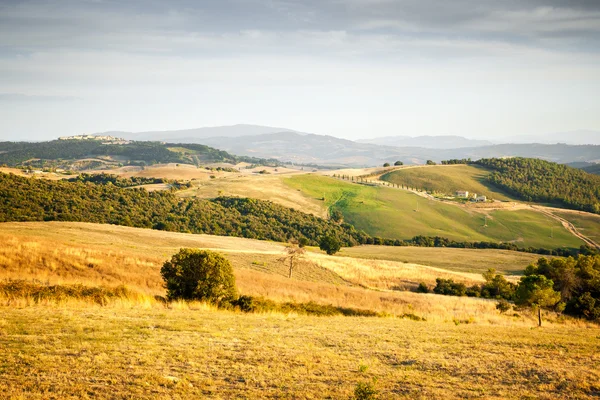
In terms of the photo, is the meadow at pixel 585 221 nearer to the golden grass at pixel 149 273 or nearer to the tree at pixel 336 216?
the tree at pixel 336 216

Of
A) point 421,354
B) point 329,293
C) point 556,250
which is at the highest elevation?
point 421,354

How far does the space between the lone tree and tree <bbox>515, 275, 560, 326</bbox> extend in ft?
74.3

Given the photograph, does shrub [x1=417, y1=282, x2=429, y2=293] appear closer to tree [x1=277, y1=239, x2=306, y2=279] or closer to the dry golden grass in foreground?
tree [x1=277, y1=239, x2=306, y2=279]

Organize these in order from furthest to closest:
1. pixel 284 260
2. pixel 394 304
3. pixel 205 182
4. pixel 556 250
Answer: pixel 205 182 → pixel 556 250 → pixel 284 260 → pixel 394 304

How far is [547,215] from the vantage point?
159m

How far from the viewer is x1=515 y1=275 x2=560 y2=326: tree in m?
31.0

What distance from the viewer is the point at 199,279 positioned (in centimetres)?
2216

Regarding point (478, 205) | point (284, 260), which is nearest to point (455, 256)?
point (284, 260)

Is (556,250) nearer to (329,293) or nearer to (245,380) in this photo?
(329,293)

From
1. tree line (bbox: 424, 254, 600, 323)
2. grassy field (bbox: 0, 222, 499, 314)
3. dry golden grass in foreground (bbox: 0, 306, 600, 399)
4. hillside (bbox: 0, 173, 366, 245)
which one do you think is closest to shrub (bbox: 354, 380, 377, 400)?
dry golden grass in foreground (bbox: 0, 306, 600, 399)

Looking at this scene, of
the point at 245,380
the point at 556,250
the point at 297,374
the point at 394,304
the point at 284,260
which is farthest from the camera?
the point at 556,250

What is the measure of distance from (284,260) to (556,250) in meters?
105

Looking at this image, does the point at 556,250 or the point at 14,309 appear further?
the point at 556,250

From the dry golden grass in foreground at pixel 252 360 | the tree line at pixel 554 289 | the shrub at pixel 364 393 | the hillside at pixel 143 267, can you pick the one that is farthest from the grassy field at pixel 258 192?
the shrub at pixel 364 393
